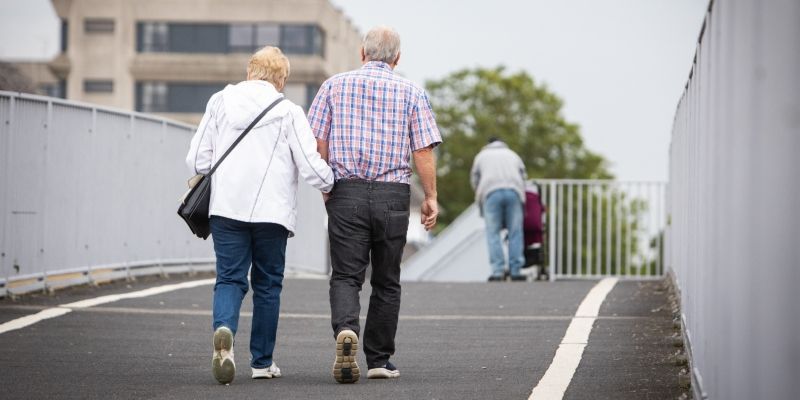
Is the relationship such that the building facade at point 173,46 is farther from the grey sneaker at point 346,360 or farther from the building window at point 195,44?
the grey sneaker at point 346,360

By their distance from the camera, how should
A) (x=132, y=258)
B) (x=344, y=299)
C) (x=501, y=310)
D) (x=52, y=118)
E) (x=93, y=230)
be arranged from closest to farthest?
(x=344, y=299)
(x=501, y=310)
(x=52, y=118)
(x=93, y=230)
(x=132, y=258)

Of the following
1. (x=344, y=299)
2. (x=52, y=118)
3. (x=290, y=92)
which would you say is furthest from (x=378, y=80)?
(x=290, y=92)

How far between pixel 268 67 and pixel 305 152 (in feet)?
1.79

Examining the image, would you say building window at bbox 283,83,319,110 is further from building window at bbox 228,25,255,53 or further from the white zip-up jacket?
the white zip-up jacket

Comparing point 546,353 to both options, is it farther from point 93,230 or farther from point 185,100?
point 185,100

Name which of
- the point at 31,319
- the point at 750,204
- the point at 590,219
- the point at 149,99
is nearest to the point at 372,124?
the point at 750,204

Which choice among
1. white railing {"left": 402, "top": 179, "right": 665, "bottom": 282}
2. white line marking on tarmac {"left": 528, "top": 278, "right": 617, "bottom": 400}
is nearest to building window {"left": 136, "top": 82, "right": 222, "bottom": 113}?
white railing {"left": 402, "top": 179, "right": 665, "bottom": 282}

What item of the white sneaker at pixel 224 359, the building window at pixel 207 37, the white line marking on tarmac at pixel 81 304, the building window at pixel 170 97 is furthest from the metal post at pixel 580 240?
the building window at pixel 170 97

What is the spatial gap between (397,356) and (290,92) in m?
81.4

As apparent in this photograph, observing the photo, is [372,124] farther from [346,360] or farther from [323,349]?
[323,349]

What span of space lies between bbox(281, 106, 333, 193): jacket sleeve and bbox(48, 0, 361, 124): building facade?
268 ft

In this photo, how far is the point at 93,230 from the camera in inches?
552

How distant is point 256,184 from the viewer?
7.53 meters

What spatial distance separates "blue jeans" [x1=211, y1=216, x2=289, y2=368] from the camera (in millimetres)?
7539
